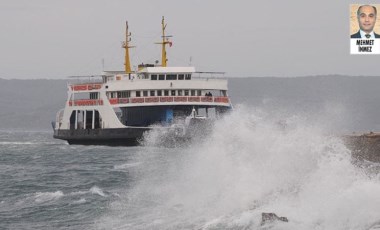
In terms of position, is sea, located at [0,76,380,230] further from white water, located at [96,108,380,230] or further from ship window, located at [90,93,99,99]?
ship window, located at [90,93,99,99]

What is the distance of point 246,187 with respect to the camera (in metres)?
32.2

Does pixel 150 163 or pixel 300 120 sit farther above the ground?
pixel 300 120

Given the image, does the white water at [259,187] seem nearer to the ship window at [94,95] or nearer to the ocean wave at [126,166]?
the ocean wave at [126,166]

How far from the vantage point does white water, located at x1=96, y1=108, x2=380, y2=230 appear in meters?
25.8

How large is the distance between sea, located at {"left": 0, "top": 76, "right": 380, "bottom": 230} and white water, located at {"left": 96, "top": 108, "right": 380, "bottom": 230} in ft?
0.12

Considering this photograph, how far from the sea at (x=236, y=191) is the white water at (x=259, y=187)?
0.04 m

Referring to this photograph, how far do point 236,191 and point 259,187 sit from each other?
102 cm

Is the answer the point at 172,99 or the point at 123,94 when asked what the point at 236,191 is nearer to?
the point at 172,99

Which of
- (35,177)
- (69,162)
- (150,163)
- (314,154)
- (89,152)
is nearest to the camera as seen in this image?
(314,154)

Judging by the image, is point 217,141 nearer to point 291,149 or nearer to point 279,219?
point 291,149

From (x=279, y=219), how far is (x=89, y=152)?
47.1 meters

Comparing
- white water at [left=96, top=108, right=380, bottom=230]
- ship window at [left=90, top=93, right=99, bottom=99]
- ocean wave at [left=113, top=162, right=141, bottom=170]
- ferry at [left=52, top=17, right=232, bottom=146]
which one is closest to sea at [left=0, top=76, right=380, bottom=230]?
white water at [left=96, top=108, right=380, bottom=230]

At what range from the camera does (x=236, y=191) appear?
32375mm

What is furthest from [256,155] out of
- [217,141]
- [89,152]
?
[89,152]
